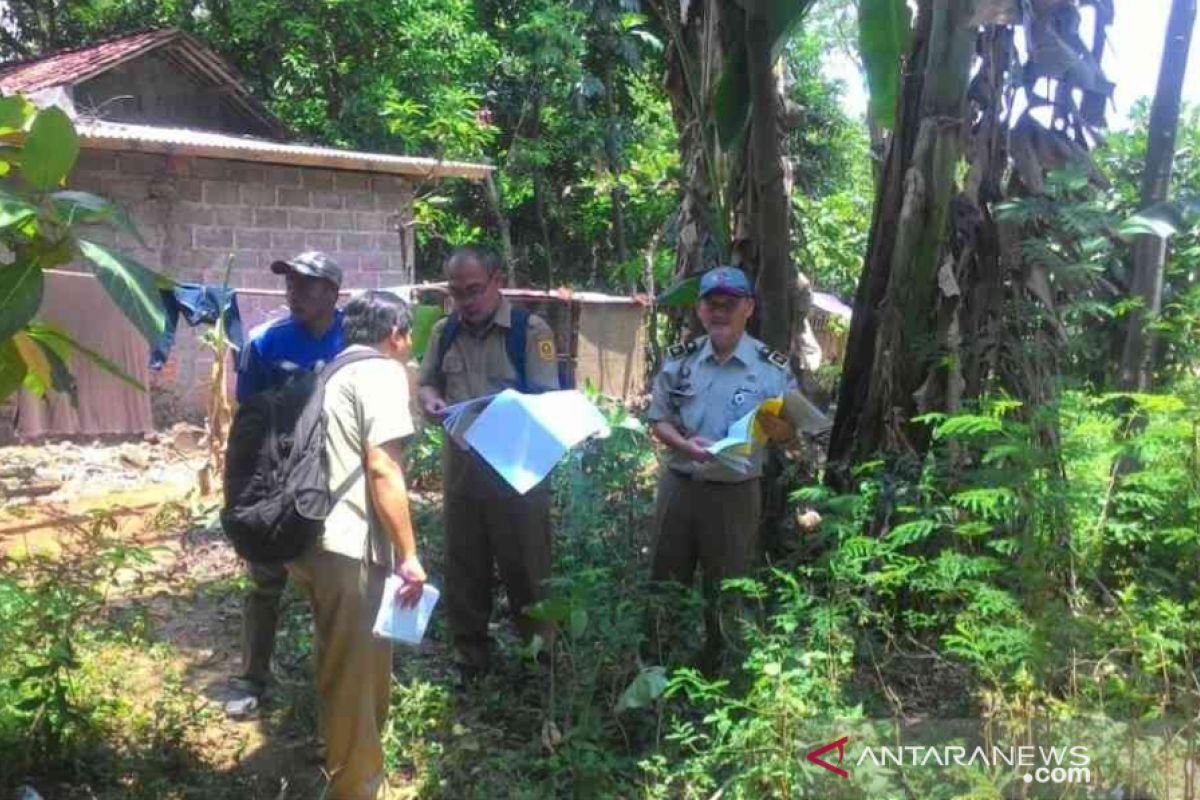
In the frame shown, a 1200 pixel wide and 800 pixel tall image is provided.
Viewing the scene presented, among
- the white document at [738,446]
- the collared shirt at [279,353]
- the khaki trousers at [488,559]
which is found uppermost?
the collared shirt at [279,353]

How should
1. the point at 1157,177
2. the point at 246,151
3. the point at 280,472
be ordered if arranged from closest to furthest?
the point at 280,472, the point at 1157,177, the point at 246,151

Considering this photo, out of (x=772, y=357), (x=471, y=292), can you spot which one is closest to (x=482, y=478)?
(x=471, y=292)

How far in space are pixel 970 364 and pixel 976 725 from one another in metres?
1.65

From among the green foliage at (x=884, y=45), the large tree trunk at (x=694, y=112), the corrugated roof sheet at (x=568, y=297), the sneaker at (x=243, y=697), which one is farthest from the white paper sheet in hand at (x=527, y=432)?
the corrugated roof sheet at (x=568, y=297)

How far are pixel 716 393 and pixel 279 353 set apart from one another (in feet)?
5.28

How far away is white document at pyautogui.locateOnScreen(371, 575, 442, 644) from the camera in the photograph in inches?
122

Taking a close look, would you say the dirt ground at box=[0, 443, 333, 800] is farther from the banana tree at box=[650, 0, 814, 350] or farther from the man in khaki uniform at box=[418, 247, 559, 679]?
the banana tree at box=[650, 0, 814, 350]

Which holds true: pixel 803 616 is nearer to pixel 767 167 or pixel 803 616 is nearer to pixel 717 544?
pixel 717 544

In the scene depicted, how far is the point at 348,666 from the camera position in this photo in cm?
321

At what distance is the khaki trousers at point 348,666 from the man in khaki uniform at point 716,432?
51.2 inches

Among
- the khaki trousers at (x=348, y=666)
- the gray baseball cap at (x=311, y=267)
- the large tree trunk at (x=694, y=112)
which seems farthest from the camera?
the large tree trunk at (x=694, y=112)

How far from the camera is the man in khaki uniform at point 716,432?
4008mm

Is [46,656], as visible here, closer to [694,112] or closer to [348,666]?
[348,666]

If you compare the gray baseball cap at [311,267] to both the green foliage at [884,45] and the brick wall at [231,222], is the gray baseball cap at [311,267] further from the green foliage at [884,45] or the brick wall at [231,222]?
the brick wall at [231,222]
